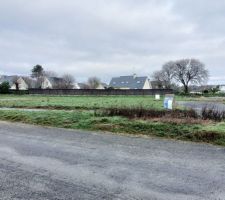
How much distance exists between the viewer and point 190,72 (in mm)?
86188

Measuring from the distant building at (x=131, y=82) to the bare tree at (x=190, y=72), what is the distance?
10192mm

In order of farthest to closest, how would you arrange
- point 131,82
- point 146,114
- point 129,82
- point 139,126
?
point 129,82 < point 131,82 < point 146,114 < point 139,126

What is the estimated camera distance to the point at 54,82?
3686 inches

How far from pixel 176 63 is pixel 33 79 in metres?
47.8

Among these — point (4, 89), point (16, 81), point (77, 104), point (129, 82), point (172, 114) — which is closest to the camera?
point (172, 114)

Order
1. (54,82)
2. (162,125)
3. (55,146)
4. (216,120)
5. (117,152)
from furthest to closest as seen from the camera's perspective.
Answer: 1. (54,82)
2. (216,120)
3. (162,125)
4. (55,146)
5. (117,152)

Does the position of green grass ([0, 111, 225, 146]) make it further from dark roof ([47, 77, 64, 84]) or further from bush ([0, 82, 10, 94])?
dark roof ([47, 77, 64, 84])

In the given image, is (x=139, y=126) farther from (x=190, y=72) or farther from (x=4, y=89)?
(x=190, y=72)

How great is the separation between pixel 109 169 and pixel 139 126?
4896mm

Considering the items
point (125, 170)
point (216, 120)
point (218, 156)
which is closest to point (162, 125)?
point (216, 120)

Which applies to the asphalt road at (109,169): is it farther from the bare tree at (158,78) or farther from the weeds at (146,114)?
the bare tree at (158,78)

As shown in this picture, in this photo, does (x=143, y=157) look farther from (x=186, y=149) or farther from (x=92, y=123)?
(x=92, y=123)

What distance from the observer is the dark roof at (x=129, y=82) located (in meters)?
88.3

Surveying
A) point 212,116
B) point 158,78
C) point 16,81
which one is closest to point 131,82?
point 158,78
